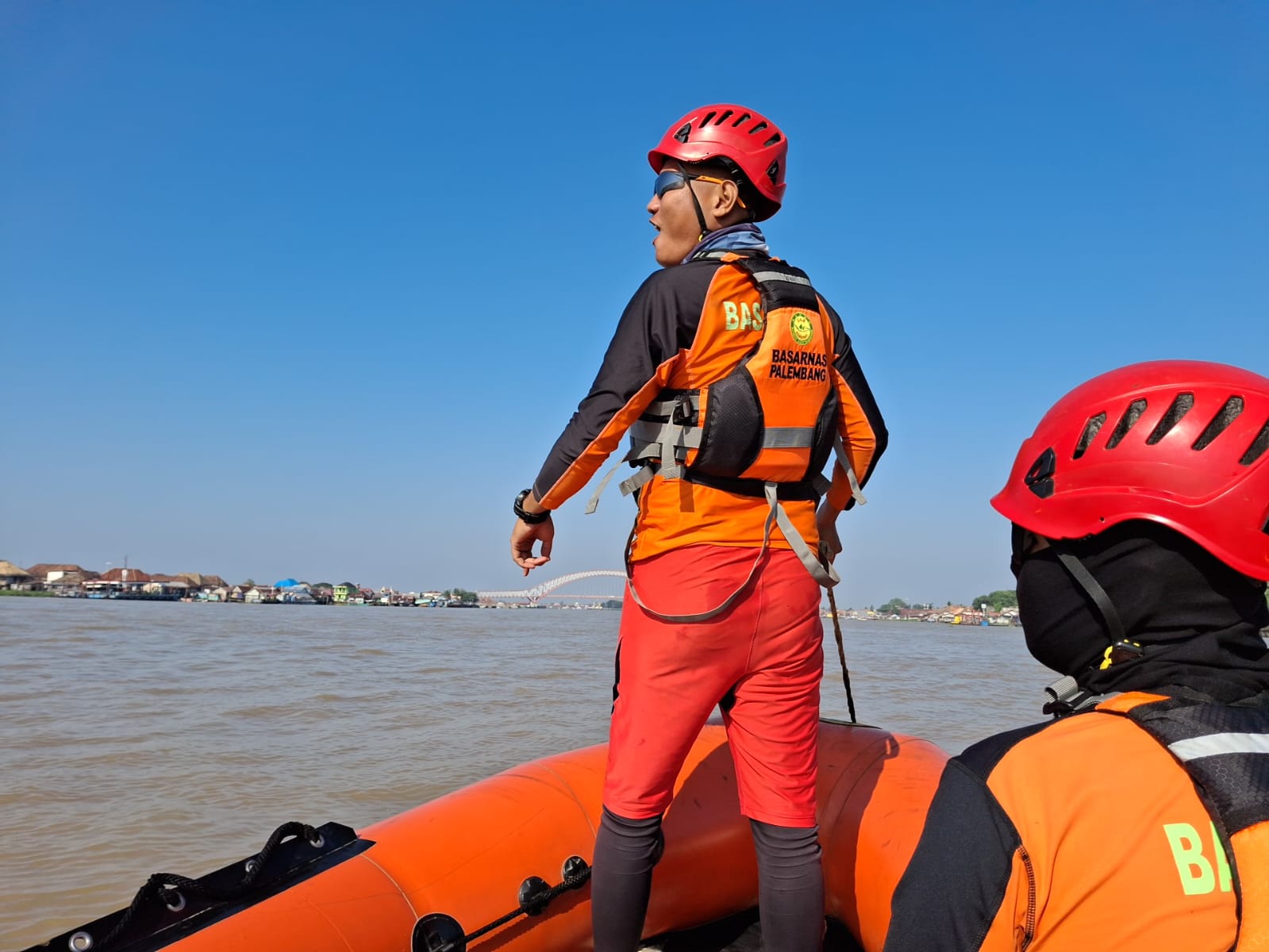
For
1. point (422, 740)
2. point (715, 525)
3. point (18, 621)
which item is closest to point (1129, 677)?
point (715, 525)

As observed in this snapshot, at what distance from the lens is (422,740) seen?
578cm

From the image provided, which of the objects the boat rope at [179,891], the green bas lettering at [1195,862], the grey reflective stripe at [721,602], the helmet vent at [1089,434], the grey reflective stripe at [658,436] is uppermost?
the grey reflective stripe at [658,436]

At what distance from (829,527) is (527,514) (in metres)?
0.81

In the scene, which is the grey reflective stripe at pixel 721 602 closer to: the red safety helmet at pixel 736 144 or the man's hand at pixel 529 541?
the man's hand at pixel 529 541

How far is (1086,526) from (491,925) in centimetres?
163

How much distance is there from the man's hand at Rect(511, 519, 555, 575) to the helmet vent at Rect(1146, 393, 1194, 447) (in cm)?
124

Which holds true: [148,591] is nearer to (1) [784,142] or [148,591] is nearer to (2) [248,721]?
(2) [248,721]

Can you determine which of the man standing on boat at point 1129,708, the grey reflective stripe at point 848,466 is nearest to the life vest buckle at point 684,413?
the grey reflective stripe at point 848,466

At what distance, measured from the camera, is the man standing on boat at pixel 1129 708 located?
2.72ft

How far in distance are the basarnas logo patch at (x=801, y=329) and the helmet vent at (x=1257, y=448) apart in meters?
1.02

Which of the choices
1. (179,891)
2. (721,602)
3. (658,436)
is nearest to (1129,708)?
(721,602)

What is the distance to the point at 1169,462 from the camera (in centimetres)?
106

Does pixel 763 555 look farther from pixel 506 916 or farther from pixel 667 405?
pixel 506 916

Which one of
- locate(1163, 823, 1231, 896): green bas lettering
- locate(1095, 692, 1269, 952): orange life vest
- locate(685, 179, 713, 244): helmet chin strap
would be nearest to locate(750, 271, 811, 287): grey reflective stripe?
locate(685, 179, 713, 244): helmet chin strap
